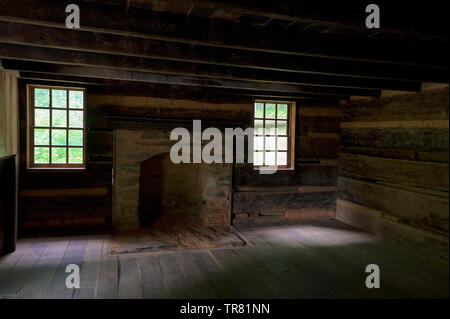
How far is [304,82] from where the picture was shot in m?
4.52

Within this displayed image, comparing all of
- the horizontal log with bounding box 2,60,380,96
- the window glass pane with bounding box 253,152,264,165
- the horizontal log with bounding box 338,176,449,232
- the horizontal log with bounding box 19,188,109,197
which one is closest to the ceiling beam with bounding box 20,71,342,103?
the horizontal log with bounding box 2,60,380,96

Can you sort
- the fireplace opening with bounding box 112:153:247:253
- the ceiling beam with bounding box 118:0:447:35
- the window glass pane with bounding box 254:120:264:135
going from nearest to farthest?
the ceiling beam with bounding box 118:0:447:35, the fireplace opening with bounding box 112:153:247:253, the window glass pane with bounding box 254:120:264:135

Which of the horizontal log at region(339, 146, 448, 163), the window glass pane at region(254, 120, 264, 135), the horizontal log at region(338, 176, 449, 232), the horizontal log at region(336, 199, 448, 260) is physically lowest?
the horizontal log at region(336, 199, 448, 260)

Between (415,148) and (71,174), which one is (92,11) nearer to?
(71,174)

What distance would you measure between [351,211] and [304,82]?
3.00m

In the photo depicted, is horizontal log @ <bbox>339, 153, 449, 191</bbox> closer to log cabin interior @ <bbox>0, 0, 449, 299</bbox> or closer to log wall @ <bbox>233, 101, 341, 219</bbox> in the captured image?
log cabin interior @ <bbox>0, 0, 449, 299</bbox>

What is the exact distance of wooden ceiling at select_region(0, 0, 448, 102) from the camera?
2.41 metres

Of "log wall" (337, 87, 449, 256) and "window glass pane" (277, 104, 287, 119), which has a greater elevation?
"window glass pane" (277, 104, 287, 119)

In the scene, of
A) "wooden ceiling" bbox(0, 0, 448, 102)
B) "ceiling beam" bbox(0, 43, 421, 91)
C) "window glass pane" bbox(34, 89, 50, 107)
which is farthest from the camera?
"window glass pane" bbox(34, 89, 50, 107)

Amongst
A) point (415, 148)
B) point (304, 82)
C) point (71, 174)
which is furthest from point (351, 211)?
point (71, 174)

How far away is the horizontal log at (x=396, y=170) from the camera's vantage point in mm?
4435

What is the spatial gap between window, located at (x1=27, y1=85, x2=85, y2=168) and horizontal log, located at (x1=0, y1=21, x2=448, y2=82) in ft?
8.16

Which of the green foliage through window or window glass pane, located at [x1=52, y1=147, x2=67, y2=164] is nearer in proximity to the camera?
the green foliage through window
